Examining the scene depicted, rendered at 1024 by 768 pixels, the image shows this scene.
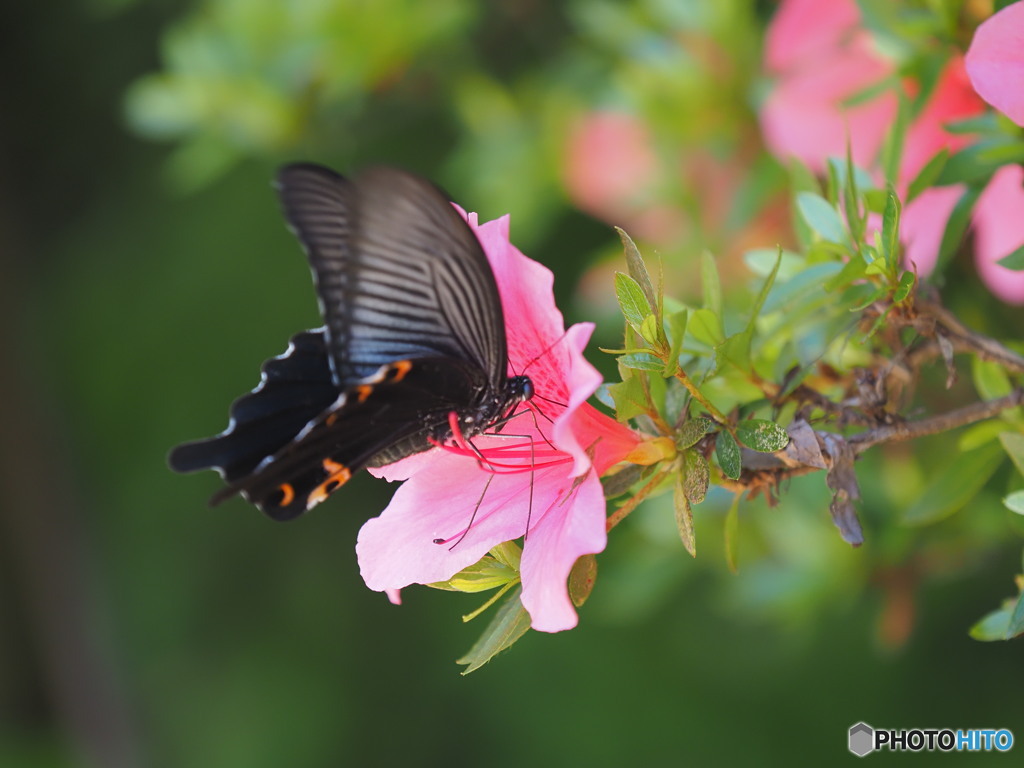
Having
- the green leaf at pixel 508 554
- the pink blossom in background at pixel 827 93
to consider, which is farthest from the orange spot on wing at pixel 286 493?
the pink blossom in background at pixel 827 93

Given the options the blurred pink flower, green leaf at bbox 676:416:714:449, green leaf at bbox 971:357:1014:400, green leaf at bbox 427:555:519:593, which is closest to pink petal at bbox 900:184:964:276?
the blurred pink flower

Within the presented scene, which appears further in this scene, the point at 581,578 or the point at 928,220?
the point at 928,220

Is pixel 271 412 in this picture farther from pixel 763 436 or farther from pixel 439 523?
pixel 763 436

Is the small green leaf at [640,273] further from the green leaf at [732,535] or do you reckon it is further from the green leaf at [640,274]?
the green leaf at [732,535]

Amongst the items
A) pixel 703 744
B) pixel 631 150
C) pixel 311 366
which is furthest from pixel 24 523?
pixel 311 366

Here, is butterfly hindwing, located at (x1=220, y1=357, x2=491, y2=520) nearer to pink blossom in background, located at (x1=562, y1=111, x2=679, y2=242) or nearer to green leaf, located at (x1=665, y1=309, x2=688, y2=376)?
green leaf, located at (x1=665, y1=309, x2=688, y2=376)

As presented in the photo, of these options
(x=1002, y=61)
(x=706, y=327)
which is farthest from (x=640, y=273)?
(x=1002, y=61)

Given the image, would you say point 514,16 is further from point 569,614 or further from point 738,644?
point 569,614
